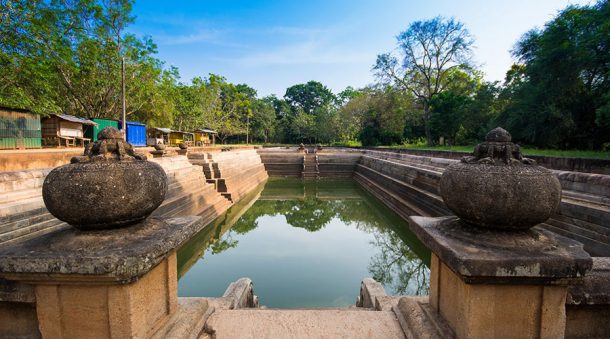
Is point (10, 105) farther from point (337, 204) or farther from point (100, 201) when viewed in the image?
point (100, 201)

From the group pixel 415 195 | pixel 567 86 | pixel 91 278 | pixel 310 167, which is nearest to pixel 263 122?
pixel 310 167

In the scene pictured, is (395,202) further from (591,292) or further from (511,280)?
(511,280)

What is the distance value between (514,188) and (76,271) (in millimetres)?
2234

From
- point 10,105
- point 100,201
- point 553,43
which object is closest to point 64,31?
point 10,105

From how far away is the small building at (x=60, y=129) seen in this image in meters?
15.8

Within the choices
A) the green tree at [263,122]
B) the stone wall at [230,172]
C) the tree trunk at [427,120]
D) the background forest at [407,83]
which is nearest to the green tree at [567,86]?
the background forest at [407,83]

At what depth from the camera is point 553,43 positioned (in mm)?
14172

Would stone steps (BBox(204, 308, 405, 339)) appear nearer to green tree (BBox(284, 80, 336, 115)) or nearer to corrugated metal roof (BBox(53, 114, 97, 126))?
corrugated metal roof (BBox(53, 114, 97, 126))

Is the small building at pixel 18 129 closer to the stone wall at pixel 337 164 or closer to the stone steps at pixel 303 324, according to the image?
the stone wall at pixel 337 164

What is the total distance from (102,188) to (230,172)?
1160 centimetres

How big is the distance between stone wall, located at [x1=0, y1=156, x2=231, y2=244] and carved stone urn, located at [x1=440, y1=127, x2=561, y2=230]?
2729mm

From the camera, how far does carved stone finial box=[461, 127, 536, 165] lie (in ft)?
5.82

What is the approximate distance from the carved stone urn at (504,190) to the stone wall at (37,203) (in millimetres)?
2729

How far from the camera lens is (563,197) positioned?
507 cm
